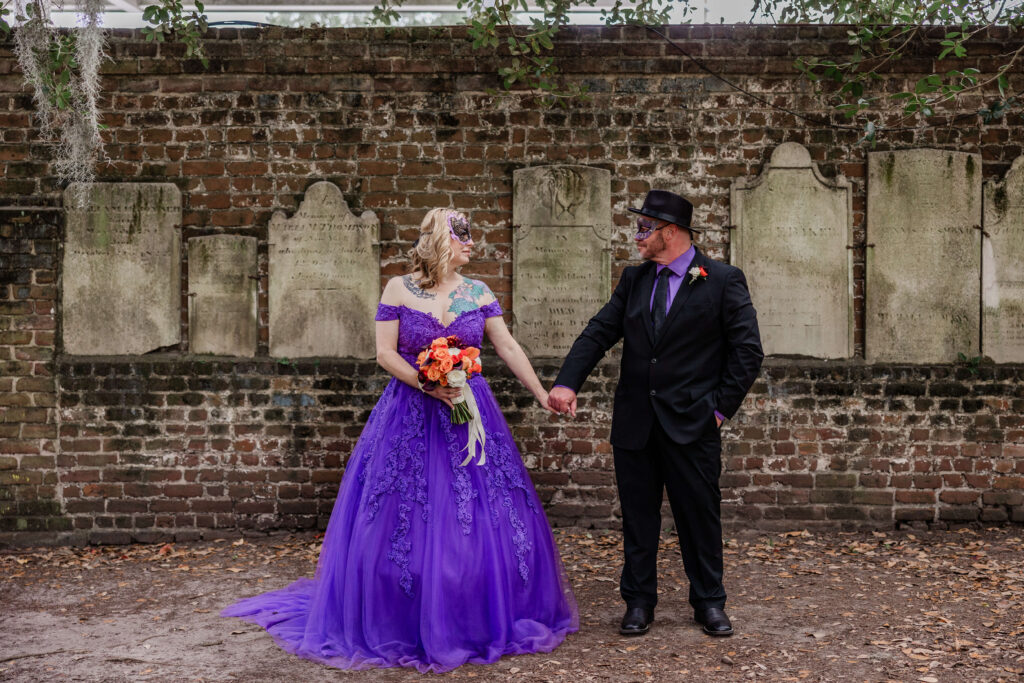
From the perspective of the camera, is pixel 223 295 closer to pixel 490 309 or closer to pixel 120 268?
pixel 120 268

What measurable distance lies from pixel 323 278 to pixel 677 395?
9.83 ft

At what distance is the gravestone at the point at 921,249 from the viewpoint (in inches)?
261

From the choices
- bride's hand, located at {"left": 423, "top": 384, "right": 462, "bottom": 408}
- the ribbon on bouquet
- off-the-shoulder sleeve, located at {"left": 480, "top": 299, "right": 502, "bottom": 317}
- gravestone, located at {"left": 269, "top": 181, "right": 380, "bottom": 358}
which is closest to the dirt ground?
the ribbon on bouquet

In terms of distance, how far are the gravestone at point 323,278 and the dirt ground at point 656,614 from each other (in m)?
1.38

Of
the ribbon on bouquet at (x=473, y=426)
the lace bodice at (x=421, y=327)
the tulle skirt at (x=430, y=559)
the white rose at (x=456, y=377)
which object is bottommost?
the tulle skirt at (x=430, y=559)

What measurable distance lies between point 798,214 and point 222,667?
4.61 m

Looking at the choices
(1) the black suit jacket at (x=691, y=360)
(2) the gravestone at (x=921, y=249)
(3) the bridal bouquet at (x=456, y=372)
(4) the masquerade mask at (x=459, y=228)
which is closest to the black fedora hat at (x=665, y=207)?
(1) the black suit jacket at (x=691, y=360)

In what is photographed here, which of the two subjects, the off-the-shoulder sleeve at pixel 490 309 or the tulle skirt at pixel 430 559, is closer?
the tulle skirt at pixel 430 559

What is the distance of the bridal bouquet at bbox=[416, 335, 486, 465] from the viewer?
447 cm

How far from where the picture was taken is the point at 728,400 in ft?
15.0

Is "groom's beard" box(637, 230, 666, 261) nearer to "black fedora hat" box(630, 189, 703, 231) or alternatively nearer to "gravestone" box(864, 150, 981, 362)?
"black fedora hat" box(630, 189, 703, 231)

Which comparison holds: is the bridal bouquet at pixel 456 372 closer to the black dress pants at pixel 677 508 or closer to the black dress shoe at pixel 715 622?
the black dress pants at pixel 677 508

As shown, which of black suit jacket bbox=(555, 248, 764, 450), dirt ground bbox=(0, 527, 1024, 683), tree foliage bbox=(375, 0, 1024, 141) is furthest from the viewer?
tree foliage bbox=(375, 0, 1024, 141)

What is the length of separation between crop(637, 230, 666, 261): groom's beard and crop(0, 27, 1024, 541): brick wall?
1900mm
